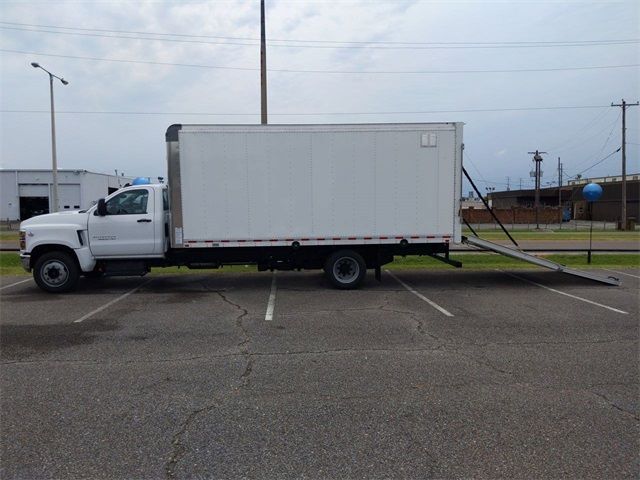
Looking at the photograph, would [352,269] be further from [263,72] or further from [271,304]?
[263,72]

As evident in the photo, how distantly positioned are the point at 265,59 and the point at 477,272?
34.9 feet

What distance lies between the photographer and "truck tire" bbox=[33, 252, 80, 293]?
10.2 m

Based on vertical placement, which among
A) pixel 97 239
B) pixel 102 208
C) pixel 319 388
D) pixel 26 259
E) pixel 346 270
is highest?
pixel 102 208

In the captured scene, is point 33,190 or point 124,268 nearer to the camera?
point 124,268

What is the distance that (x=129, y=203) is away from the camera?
1043 cm

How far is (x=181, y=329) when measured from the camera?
7.30 meters

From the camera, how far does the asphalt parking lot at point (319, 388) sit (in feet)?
11.5

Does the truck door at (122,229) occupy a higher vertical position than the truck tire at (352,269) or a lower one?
higher

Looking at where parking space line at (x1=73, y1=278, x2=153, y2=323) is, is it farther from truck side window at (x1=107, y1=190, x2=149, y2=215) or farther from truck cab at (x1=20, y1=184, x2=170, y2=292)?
truck side window at (x1=107, y1=190, x2=149, y2=215)

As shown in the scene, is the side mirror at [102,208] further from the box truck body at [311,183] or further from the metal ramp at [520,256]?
the metal ramp at [520,256]

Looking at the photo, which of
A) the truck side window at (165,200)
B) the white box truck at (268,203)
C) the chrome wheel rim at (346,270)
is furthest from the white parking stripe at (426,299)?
the truck side window at (165,200)

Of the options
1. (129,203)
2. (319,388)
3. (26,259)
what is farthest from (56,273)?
(319,388)

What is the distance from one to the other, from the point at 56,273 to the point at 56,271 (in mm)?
42

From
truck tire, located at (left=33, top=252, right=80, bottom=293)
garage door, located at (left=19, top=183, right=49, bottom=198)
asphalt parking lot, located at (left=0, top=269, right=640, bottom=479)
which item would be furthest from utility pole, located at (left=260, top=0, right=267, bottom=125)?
garage door, located at (left=19, top=183, right=49, bottom=198)
